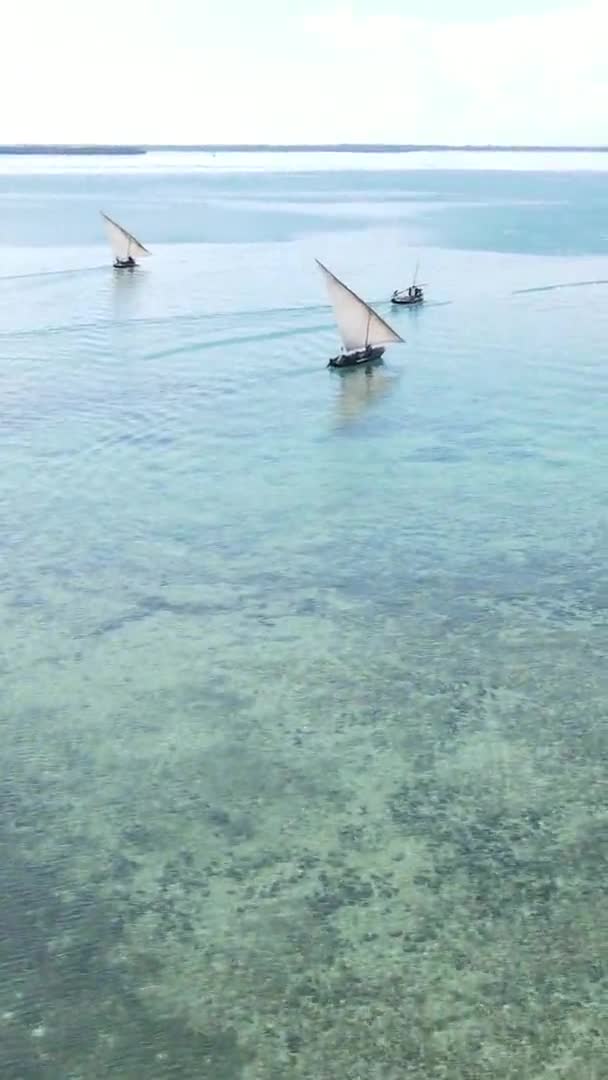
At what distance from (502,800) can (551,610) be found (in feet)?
30.0

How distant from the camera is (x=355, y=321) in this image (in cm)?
5659

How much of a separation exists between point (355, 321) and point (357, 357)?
2.05 meters

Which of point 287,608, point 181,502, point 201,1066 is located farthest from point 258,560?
point 201,1066

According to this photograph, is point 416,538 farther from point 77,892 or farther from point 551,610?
point 77,892

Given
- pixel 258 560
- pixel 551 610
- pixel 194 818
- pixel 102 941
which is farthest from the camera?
pixel 258 560

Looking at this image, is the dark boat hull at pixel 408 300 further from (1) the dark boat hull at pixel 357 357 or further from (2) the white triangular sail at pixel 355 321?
(2) the white triangular sail at pixel 355 321

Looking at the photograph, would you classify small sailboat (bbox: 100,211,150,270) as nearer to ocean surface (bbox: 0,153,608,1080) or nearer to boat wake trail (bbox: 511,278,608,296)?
boat wake trail (bbox: 511,278,608,296)

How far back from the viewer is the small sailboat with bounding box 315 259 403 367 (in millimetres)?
55094

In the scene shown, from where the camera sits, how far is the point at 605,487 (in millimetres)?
38875

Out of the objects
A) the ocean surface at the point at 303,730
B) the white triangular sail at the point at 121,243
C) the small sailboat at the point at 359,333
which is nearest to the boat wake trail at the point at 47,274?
the white triangular sail at the point at 121,243

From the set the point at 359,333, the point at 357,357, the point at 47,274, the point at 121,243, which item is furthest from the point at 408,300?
the point at 47,274

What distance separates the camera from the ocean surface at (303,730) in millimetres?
15984

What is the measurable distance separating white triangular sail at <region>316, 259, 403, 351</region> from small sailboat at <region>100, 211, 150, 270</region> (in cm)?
4147

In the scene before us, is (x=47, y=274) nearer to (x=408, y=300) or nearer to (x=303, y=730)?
(x=408, y=300)
